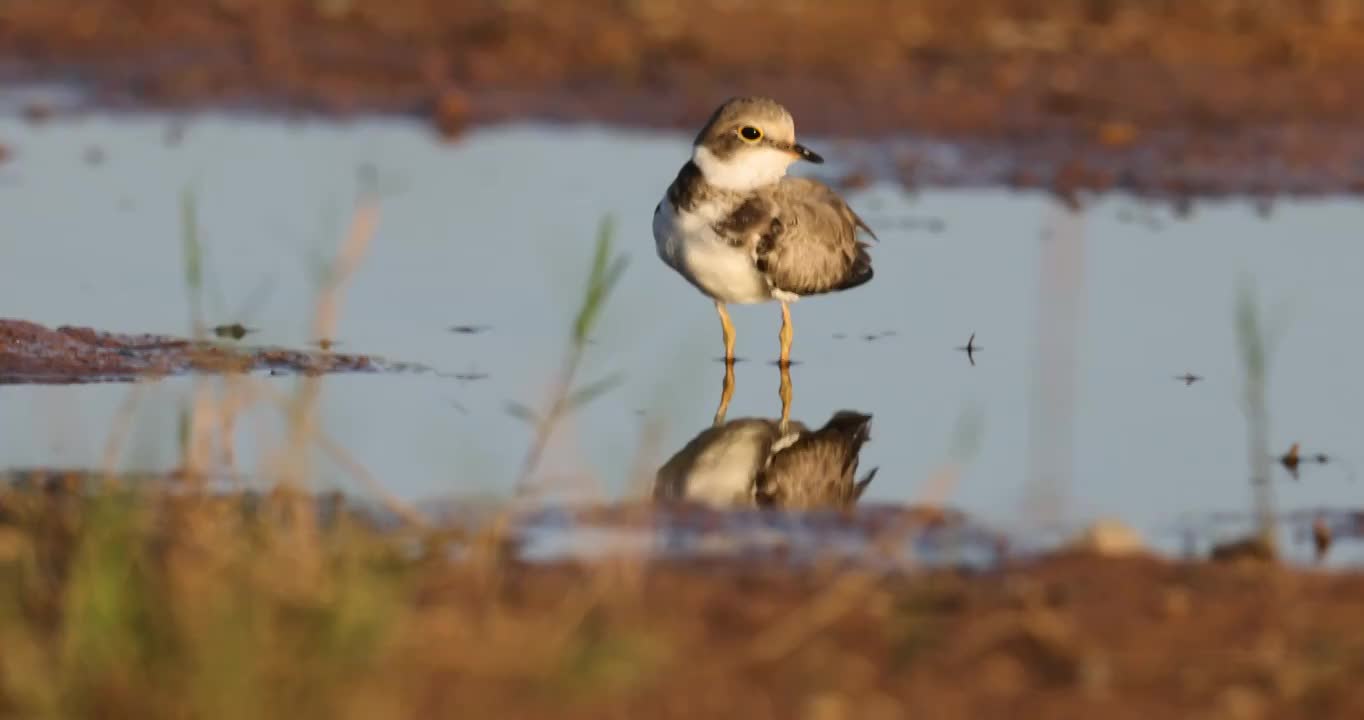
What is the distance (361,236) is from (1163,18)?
357 inches

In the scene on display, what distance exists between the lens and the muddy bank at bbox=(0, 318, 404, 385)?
7891mm

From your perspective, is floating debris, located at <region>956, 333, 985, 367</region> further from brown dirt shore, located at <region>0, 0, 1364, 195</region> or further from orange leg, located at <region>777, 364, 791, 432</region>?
brown dirt shore, located at <region>0, 0, 1364, 195</region>

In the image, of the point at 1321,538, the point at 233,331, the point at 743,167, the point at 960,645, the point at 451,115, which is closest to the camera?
the point at 960,645

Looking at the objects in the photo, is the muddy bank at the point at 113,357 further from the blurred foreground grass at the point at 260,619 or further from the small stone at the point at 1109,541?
the small stone at the point at 1109,541

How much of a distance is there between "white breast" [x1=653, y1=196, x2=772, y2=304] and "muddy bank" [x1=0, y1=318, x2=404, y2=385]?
1.05 meters

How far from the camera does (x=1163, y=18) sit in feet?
46.3

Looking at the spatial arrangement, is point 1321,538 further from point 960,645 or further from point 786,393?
point 786,393

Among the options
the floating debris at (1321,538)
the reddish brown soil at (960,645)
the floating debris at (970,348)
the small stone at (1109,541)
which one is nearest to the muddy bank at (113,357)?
the floating debris at (970,348)

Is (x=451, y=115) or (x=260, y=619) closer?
(x=260, y=619)

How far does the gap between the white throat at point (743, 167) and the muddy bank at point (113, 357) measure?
4.22 feet

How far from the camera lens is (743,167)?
838 cm

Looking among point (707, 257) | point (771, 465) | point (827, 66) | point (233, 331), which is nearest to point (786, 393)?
point (707, 257)

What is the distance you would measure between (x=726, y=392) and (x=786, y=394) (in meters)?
0.23

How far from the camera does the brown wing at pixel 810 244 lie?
8266 millimetres
